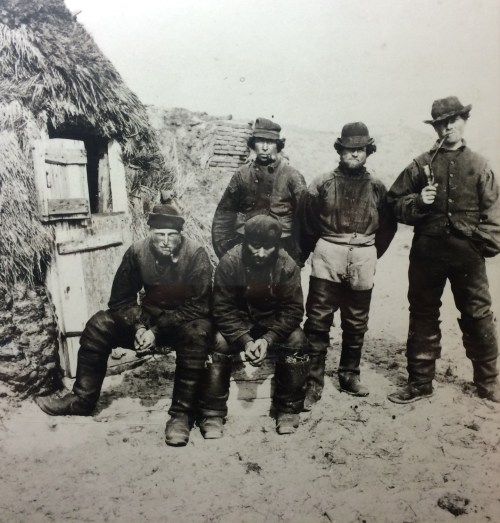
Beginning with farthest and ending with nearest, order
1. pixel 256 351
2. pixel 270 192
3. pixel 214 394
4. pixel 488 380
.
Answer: pixel 270 192, pixel 488 380, pixel 214 394, pixel 256 351

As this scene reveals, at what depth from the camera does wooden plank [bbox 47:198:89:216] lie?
3707 millimetres

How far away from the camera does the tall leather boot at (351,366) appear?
12.4ft

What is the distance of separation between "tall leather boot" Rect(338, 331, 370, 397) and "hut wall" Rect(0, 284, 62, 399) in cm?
241

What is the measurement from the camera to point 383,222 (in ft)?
12.4

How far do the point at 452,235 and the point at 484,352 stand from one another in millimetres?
954

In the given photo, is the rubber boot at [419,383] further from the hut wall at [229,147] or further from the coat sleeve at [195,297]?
the hut wall at [229,147]

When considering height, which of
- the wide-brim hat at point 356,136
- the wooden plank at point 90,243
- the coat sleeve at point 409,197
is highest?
the wide-brim hat at point 356,136

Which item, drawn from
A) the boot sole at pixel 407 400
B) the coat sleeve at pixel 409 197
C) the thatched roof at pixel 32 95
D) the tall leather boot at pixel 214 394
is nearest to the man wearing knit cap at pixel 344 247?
the coat sleeve at pixel 409 197

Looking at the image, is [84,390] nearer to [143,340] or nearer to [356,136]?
[143,340]

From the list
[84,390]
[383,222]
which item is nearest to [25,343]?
[84,390]

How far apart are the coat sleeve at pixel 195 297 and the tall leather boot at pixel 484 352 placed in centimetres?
201

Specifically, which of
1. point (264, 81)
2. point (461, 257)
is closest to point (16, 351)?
point (264, 81)

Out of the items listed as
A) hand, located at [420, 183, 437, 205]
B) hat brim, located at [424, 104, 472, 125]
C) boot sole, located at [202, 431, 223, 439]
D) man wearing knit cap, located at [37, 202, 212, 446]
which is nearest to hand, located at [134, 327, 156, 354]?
man wearing knit cap, located at [37, 202, 212, 446]

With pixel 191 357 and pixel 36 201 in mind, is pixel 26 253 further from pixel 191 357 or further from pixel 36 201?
pixel 191 357
